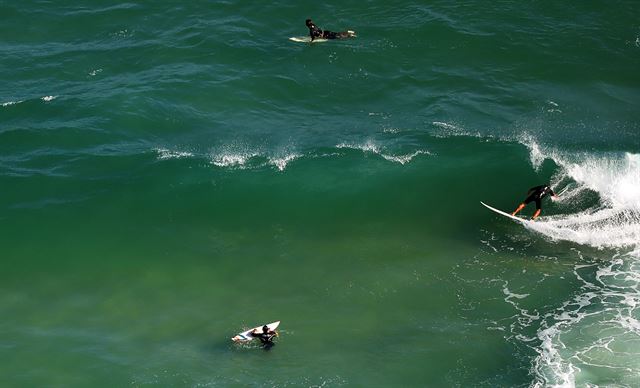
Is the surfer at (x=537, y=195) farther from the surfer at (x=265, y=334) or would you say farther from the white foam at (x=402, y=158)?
the surfer at (x=265, y=334)

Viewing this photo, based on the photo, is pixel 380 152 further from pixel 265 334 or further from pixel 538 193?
pixel 265 334

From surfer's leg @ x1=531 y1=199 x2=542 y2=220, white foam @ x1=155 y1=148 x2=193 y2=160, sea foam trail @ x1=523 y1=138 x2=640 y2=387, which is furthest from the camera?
white foam @ x1=155 y1=148 x2=193 y2=160

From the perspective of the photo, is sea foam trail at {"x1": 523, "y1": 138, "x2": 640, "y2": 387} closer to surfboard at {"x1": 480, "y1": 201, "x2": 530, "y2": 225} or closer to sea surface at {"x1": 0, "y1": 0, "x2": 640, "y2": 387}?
sea surface at {"x1": 0, "y1": 0, "x2": 640, "y2": 387}

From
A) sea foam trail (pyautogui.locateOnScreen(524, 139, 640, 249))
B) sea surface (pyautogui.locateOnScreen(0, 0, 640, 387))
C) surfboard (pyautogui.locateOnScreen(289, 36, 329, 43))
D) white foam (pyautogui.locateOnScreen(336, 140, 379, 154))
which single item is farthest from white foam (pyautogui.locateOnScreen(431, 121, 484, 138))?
surfboard (pyautogui.locateOnScreen(289, 36, 329, 43))

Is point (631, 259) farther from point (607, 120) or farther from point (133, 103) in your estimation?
point (133, 103)

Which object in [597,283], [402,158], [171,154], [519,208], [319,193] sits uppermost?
[171,154]

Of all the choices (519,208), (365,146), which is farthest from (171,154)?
(519,208)
